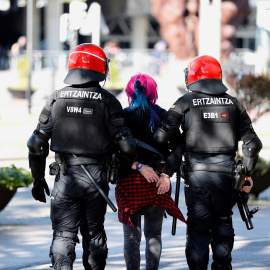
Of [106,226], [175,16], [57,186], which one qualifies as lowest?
[106,226]

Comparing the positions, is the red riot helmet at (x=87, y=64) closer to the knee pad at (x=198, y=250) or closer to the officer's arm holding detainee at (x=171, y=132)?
the officer's arm holding detainee at (x=171, y=132)

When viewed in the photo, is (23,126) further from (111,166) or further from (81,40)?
(81,40)

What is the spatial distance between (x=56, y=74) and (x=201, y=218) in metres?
23.9

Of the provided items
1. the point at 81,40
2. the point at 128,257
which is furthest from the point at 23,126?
the point at 81,40

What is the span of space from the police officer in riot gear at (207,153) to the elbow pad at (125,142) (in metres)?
0.26

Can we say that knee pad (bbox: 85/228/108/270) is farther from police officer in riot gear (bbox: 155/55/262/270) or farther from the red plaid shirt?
police officer in riot gear (bbox: 155/55/262/270)

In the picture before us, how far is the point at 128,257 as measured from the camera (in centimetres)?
558

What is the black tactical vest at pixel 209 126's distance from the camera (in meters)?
5.46

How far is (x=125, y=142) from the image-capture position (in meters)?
5.25

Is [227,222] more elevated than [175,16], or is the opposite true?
[175,16]

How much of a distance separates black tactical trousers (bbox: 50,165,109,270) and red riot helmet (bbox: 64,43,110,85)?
0.64 m

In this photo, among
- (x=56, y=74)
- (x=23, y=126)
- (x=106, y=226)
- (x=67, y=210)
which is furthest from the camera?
(x=56, y=74)

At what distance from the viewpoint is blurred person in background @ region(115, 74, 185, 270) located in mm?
5590

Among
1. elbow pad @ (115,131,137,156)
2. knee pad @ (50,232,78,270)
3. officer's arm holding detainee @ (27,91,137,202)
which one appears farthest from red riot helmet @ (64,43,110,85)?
knee pad @ (50,232,78,270)
